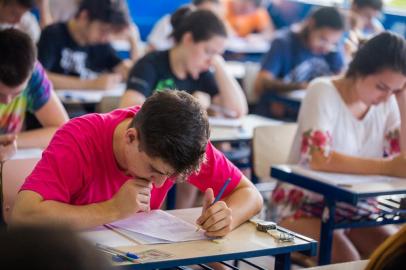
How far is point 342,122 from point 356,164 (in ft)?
0.76

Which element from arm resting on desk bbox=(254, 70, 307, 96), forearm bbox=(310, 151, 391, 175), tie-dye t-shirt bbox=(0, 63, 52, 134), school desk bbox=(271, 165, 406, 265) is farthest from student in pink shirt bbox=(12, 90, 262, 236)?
arm resting on desk bbox=(254, 70, 307, 96)

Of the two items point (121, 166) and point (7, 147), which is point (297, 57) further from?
point (121, 166)

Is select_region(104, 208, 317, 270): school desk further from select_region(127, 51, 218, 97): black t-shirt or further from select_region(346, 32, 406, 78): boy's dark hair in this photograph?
select_region(127, 51, 218, 97): black t-shirt

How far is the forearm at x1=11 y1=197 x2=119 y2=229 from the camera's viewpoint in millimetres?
1768

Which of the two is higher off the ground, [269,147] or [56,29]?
[56,29]

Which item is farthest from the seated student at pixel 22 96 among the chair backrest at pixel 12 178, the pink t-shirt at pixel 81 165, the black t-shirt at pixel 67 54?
the black t-shirt at pixel 67 54

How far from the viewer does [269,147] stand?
324 centimetres

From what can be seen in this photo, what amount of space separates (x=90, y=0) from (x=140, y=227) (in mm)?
3073

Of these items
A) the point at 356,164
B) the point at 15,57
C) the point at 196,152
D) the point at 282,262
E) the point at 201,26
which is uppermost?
the point at 201,26

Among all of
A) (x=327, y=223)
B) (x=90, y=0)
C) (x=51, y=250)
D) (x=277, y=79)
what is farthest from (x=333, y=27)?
(x=51, y=250)

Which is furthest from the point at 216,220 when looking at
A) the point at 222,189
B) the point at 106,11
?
the point at 106,11

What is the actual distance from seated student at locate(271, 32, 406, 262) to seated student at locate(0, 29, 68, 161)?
40.1 inches

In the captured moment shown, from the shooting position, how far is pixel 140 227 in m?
1.94

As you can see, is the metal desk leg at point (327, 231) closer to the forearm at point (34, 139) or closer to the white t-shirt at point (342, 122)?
the white t-shirt at point (342, 122)
